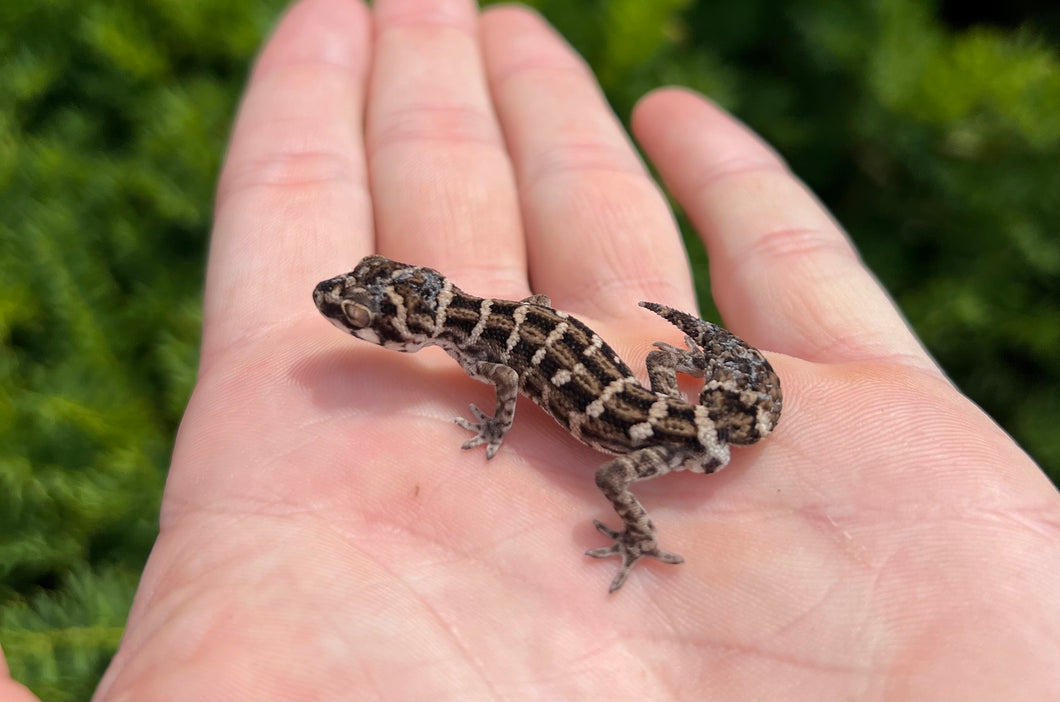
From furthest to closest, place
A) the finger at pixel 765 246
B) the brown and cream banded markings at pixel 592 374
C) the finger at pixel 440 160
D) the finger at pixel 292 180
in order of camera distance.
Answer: the finger at pixel 440 160 < the finger at pixel 292 180 < the finger at pixel 765 246 < the brown and cream banded markings at pixel 592 374

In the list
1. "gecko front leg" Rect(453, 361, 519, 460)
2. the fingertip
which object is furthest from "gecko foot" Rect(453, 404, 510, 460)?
the fingertip

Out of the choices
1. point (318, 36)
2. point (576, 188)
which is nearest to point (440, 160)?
point (576, 188)

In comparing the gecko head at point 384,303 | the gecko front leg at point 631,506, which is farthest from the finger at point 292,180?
the gecko front leg at point 631,506

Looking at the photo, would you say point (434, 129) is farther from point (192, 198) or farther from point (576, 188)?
point (192, 198)

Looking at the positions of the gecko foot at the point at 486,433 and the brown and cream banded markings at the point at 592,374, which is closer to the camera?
the brown and cream banded markings at the point at 592,374

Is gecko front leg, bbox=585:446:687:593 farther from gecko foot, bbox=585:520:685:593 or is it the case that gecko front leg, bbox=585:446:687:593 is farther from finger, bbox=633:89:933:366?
finger, bbox=633:89:933:366

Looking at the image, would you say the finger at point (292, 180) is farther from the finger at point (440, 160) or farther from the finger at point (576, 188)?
the finger at point (576, 188)

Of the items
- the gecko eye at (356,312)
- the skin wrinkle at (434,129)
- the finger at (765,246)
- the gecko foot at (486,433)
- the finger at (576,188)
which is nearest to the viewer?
the gecko foot at (486,433)

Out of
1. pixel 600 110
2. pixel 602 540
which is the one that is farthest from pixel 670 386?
pixel 600 110
